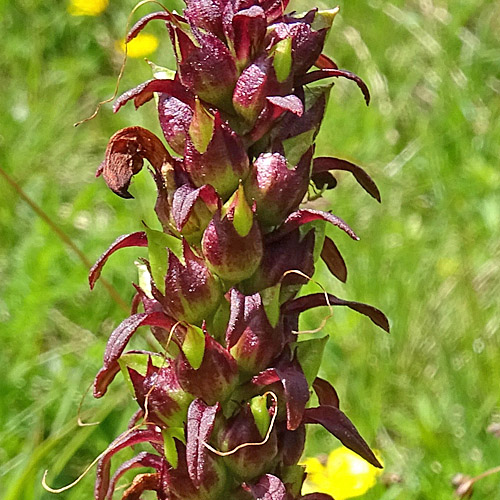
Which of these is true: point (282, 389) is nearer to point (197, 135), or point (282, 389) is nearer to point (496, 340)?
point (197, 135)

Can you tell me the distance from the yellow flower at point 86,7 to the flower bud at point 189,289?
3.73 m

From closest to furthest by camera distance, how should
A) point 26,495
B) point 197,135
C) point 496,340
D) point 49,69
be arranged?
point 197,135
point 26,495
point 496,340
point 49,69

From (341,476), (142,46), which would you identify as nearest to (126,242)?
(341,476)

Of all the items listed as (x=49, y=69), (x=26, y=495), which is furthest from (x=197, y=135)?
(x=49, y=69)

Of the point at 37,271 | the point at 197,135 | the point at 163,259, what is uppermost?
the point at 197,135

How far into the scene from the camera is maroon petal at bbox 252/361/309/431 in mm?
1037

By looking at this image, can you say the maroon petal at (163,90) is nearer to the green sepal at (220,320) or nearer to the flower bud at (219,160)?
the flower bud at (219,160)

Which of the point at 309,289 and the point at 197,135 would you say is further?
the point at 309,289

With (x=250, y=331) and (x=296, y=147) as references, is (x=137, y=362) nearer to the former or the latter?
(x=250, y=331)

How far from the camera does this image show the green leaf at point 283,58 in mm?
1073

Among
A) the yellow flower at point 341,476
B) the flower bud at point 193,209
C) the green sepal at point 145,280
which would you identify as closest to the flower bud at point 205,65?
the flower bud at point 193,209

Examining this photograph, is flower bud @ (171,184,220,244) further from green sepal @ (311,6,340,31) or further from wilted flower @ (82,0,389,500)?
green sepal @ (311,6,340,31)

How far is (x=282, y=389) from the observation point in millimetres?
1121

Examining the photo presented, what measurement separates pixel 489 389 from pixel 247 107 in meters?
1.81
